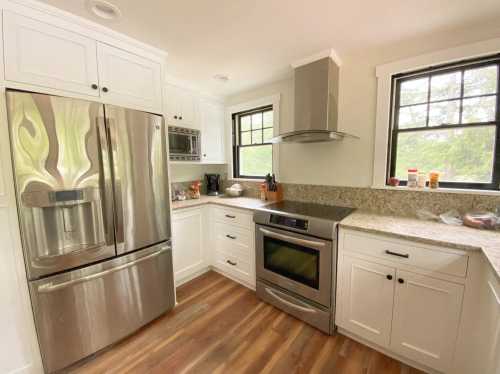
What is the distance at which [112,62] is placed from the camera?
156 centimetres

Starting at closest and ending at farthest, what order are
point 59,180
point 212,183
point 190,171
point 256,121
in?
point 59,180, point 256,121, point 190,171, point 212,183

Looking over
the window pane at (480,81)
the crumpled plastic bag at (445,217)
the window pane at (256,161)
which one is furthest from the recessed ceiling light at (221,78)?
the crumpled plastic bag at (445,217)

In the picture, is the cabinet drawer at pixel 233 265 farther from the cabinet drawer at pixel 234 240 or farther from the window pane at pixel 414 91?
the window pane at pixel 414 91

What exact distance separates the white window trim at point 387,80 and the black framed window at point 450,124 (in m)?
0.07

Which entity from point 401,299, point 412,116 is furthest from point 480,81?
point 401,299

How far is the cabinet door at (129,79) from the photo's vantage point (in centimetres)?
152

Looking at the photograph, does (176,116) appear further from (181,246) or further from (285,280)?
(285,280)

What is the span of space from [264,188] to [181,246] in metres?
1.22

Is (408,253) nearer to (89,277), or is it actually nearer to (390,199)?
(390,199)

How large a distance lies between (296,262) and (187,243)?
4.16 ft

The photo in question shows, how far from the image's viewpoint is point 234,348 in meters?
1.57

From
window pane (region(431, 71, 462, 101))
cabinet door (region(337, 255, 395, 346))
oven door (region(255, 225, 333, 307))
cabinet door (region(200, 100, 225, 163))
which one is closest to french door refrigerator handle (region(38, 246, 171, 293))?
oven door (region(255, 225, 333, 307))

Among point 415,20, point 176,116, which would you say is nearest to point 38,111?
point 176,116

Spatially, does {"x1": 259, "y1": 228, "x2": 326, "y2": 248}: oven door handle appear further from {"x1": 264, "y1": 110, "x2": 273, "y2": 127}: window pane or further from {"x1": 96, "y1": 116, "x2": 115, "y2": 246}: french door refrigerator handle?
{"x1": 264, "y1": 110, "x2": 273, "y2": 127}: window pane
